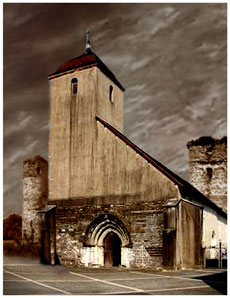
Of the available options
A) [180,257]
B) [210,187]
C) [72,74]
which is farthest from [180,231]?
[210,187]

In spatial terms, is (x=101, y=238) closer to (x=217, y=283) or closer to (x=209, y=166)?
(x=217, y=283)

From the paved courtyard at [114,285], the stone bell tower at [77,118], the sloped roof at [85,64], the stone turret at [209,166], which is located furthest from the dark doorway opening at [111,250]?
the stone turret at [209,166]

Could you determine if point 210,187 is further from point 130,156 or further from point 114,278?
point 114,278

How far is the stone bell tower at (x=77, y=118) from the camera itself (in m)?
19.5

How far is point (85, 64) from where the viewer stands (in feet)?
67.6

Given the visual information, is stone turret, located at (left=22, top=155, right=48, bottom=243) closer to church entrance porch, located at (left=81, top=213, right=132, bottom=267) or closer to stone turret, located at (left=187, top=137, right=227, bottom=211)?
stone turret, located at (left=187, top=137, right=227, bottom=211)

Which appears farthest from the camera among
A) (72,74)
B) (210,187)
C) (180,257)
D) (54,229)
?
(210,187)

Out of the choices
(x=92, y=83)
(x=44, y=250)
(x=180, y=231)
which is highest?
(x=92, y=83)

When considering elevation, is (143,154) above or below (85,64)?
below

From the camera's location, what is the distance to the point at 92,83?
20188 mm

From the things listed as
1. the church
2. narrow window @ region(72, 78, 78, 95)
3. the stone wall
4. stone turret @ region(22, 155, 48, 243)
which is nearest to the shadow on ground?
the church

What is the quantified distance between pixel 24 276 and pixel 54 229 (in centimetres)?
616

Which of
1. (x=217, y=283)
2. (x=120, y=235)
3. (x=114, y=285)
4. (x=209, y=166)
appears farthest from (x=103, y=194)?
(x=209, y=166)

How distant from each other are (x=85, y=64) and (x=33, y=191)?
21.7 meters
